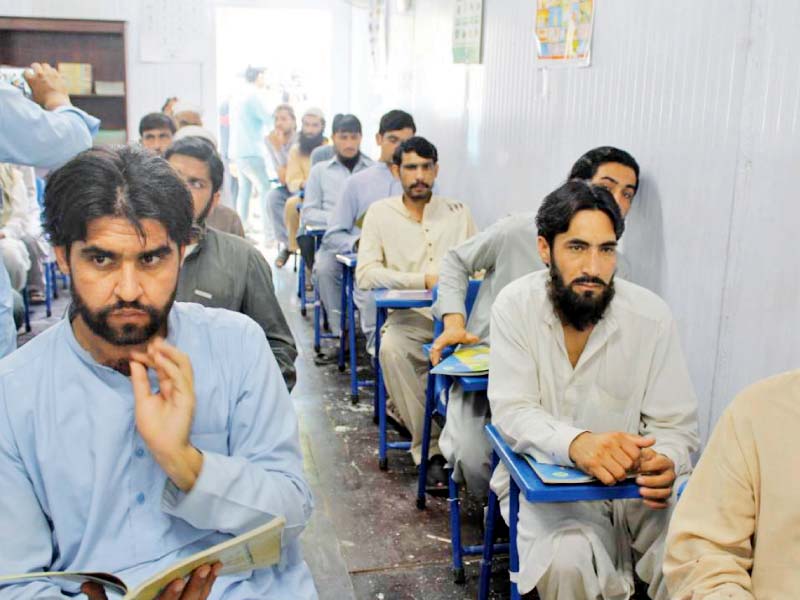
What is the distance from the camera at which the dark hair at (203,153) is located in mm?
2484

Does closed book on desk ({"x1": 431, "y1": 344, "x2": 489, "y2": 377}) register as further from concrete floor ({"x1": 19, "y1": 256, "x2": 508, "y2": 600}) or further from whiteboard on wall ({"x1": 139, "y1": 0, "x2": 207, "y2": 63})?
whiteboard on wall ({"x1": 139, "y1": 0, "x2": 207, "y2": 63})

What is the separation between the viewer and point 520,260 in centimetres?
302

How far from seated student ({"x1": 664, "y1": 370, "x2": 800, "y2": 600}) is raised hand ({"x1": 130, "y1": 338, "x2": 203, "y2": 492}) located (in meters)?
0.86

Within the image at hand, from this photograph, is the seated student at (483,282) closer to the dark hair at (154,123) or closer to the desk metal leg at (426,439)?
the desk metal leg at (426,439)

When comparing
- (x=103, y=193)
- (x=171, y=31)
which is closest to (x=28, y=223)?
(x=171, y=31)

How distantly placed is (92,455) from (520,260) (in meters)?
1.96

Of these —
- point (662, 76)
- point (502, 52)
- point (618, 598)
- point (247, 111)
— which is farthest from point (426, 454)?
point (247, 111)

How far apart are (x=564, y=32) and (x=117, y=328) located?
2.61 meters

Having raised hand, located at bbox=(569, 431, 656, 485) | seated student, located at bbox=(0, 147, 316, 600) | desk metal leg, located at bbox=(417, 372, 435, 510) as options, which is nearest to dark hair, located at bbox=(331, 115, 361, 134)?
desk metal leg, located at bbox=(417, 372, 435, 510)

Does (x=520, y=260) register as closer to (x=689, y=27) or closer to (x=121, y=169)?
(x=689, y=27)

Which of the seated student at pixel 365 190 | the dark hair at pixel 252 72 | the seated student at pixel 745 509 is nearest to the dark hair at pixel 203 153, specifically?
the seated student at pixel 745 509

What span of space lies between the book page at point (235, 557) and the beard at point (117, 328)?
386mm

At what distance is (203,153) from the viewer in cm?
250

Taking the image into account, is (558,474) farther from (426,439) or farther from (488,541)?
(426,439)
